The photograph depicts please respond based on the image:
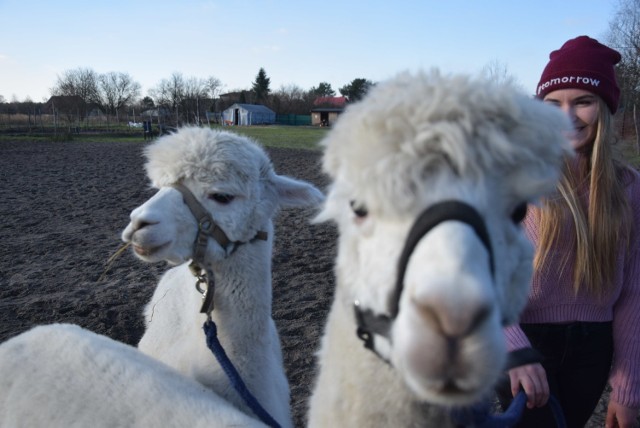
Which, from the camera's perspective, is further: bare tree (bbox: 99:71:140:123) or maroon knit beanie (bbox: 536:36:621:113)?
bare tree (bbox: 99:71:140:123)

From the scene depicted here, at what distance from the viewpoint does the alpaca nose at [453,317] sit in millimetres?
1034

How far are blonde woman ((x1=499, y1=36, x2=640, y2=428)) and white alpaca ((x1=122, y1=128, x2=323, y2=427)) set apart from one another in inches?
54.1

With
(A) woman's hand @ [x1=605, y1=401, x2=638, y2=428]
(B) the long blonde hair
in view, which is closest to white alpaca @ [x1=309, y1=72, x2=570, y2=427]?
(B) the long blonde hair

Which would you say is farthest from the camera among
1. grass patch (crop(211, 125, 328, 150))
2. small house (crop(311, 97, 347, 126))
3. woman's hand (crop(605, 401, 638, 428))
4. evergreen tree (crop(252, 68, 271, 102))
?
evergreen tree (crop(252, 68, 271, 102))

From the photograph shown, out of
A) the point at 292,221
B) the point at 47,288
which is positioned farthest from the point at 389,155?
the point at 292,221

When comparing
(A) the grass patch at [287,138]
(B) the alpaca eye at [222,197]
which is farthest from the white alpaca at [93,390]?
(A) the grass patch at [287,138]

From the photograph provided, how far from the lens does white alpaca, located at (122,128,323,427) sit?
267cm

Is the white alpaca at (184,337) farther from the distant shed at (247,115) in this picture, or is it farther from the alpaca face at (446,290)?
the distant shed at (247,115)

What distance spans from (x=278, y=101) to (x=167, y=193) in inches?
3645

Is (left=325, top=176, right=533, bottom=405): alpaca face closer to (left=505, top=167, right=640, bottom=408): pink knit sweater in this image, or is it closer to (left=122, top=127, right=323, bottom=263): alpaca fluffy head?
A: (left=505, top=167, right=640, bottom=408): pink knit sweater

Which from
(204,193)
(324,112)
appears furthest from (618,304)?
(324,112)

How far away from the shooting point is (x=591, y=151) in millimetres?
2197

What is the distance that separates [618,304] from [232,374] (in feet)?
6.16

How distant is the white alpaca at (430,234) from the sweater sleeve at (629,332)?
1.06 metres
